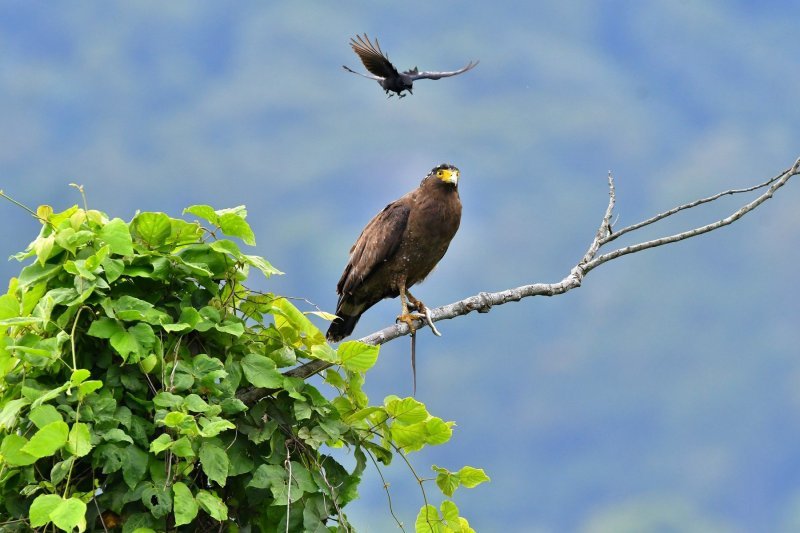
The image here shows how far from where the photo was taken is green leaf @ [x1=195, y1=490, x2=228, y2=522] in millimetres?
3340

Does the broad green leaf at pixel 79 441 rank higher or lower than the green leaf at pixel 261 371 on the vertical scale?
lower

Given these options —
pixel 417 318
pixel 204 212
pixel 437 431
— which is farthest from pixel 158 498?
pixel 417 318

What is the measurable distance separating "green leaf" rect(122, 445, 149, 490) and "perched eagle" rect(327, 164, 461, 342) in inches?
122

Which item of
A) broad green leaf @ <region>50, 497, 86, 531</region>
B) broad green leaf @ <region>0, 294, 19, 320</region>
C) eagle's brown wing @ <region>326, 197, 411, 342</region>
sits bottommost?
broad green leaf @ <region>50, 497, 86, 531</region>

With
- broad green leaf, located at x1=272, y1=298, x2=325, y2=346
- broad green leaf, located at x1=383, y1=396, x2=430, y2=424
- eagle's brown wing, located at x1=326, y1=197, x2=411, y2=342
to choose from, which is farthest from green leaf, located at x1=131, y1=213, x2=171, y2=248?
eagle's brown wing, located at x1=326, y1=197, x2=411, y2=342

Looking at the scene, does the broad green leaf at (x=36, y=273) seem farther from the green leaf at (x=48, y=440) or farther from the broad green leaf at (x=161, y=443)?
the broad green leaf at (x=161, y=443)

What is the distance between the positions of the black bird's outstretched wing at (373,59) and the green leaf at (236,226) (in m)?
2.92

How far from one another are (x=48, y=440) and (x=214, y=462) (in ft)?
1.91

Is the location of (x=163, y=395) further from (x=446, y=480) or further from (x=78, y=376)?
(x=446, y=480)

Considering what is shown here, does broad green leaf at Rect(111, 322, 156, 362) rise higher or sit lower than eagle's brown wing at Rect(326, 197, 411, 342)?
lower

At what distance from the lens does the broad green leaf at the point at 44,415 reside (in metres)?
3.18

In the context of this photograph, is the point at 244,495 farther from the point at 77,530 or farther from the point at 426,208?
the point at 426,208

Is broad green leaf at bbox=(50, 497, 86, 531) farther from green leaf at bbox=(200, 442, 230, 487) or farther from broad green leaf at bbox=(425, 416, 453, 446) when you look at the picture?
broad green leaf at bbox=(425, 416, 453, 446)

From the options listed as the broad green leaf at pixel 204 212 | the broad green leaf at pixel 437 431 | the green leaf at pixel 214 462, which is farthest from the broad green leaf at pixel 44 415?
the broad green leaf at pixel 437 431
